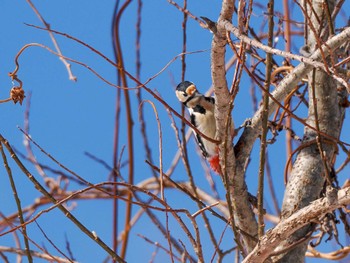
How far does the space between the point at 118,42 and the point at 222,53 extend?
59 cm

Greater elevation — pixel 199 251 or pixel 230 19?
pixel 230 19

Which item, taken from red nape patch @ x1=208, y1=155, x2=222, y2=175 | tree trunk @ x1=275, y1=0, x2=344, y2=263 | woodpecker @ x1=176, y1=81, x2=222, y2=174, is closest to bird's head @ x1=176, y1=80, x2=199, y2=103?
woodpecker @ x1=176, y1=81, x2=222, y2=174

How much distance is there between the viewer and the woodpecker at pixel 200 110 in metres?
2.54

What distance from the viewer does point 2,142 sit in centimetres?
159

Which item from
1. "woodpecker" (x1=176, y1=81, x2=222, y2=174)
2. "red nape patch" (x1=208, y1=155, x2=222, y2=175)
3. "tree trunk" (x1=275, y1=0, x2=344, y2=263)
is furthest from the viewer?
"woodpecker" (x1=176, y1=81, x2=222, y2=174)

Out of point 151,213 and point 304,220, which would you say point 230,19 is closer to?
point 304,220

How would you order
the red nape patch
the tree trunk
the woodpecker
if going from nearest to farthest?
the tree trunk, the red nape patch, the woodpecker

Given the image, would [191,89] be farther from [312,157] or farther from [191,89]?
[312,157]

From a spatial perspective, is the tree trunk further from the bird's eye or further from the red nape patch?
the bird's eye

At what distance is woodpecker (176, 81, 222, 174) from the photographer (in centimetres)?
254

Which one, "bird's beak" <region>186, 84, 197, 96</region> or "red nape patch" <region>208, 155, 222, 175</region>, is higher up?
"bird's beak" <region>186, 84, 197, 96</region>

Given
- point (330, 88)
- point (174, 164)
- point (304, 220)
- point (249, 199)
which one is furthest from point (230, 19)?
point (174, 164)

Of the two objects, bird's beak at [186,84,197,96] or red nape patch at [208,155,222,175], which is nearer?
red nape patch at [208,155,222,175]

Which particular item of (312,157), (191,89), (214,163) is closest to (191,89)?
(191,89)
